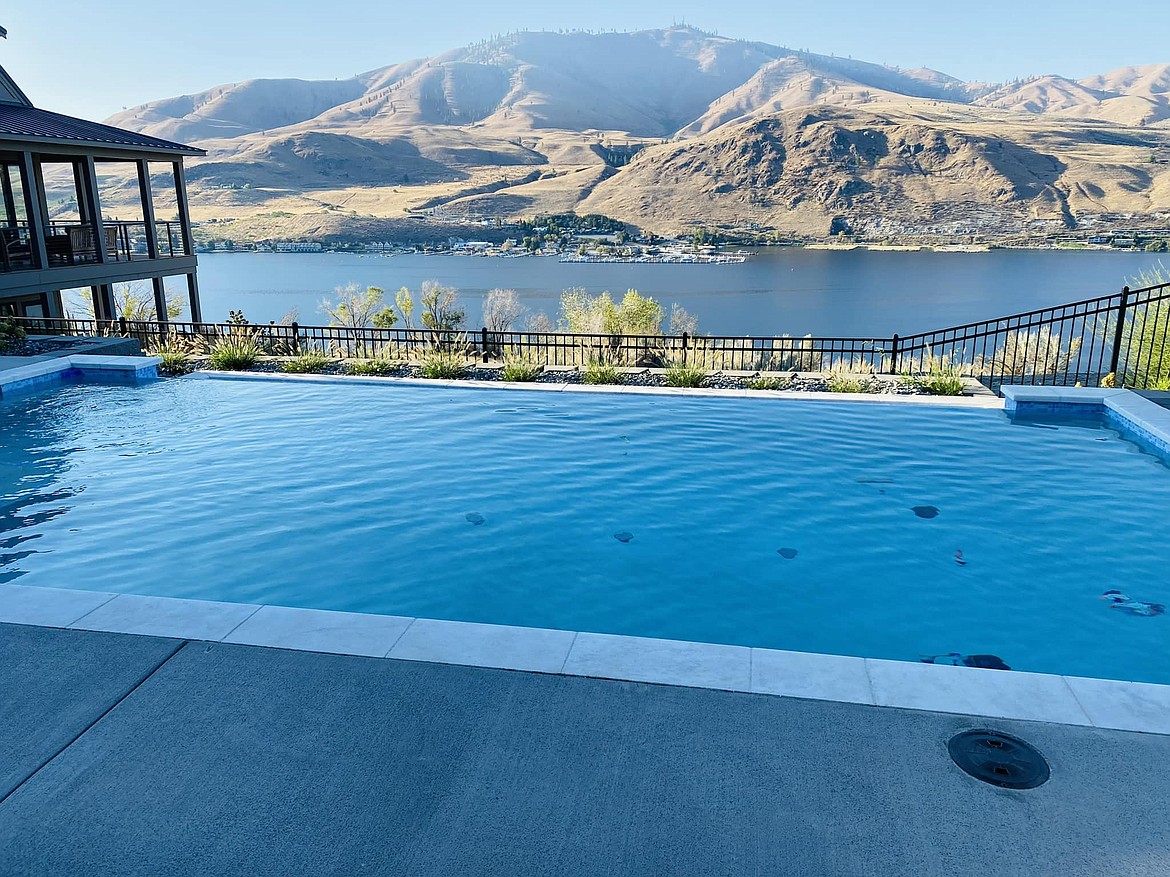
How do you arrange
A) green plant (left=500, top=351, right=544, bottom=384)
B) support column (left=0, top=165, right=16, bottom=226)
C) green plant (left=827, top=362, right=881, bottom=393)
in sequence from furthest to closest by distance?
support column (left=0, top=165, right=16, bottom=226) < green plant (left=500, top=351, right=544, bottom=384) < green plant (left=827, top=362, right=881, bottom=393)

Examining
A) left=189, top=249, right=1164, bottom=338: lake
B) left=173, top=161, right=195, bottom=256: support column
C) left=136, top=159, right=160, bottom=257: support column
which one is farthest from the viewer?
left=189, top=249, right=1164, bottom=338: lake

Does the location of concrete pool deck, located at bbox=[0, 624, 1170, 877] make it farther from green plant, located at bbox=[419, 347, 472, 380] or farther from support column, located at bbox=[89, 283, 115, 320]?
support column, located at bbox=[89, 283, 115, 320]

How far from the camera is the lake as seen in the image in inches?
2315

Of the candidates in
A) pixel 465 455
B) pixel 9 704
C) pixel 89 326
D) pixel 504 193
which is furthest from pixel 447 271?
pixel 9 704

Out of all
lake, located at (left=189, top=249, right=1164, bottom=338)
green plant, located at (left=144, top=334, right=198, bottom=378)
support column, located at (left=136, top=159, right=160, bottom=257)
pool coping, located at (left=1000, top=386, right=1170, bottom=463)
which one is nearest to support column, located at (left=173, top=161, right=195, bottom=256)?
support column, located at (left=136, top=159, right=160, bottom=257)

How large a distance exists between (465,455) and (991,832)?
7112 millimetres

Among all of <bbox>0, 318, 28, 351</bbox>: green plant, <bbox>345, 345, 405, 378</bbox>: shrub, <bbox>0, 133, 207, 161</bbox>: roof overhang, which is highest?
<bbox>0, 133, 207, 161</bbox>: roof overhang

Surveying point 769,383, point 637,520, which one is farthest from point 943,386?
point 637,520

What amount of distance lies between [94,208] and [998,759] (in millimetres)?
21922

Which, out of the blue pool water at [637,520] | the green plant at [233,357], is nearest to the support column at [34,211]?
the green plant at [233,357]

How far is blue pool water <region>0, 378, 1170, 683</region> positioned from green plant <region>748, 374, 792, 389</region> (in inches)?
47.8

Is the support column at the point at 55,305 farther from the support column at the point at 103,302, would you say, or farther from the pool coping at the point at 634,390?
the pool coping at the point at 634,390

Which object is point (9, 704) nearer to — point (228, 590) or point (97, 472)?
point (228, 590)

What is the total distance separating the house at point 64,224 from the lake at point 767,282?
105ft
